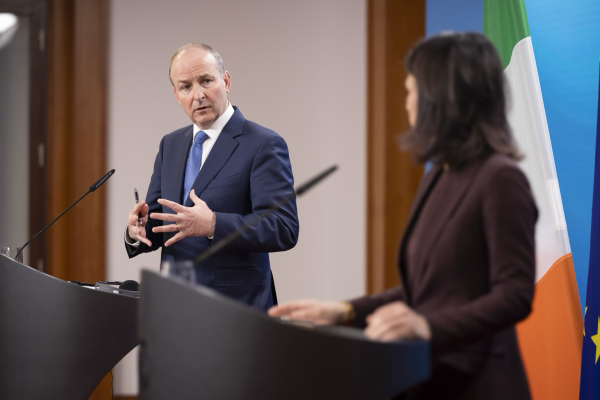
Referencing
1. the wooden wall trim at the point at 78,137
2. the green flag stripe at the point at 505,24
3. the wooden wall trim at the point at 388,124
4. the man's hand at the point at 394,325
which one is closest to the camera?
the man's hand at the point at 394,325

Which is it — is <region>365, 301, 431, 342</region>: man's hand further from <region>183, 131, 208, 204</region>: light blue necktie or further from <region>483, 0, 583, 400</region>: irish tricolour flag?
<region>483, 0, 583, 400</region>: irish tricolour flag

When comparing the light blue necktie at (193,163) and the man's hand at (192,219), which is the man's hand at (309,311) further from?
the light blue necktie at (193,163)

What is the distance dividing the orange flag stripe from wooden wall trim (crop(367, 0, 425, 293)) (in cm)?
103

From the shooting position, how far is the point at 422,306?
1.06 meters

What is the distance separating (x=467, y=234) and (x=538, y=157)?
150cm

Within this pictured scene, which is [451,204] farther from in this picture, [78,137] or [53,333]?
[78,137]

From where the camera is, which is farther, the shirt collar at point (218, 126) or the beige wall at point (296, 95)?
the beige wall at point (296, 95)

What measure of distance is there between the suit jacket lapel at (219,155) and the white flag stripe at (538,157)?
3.49 ft

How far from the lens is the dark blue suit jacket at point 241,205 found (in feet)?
6.55

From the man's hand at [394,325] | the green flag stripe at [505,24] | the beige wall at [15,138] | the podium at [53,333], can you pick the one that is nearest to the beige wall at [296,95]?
the beige wall at [15,138]

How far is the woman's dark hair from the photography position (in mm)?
1053

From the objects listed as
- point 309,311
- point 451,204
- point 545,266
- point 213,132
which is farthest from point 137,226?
point 545,266

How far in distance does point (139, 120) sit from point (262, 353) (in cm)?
251

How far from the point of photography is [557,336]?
231 cm
